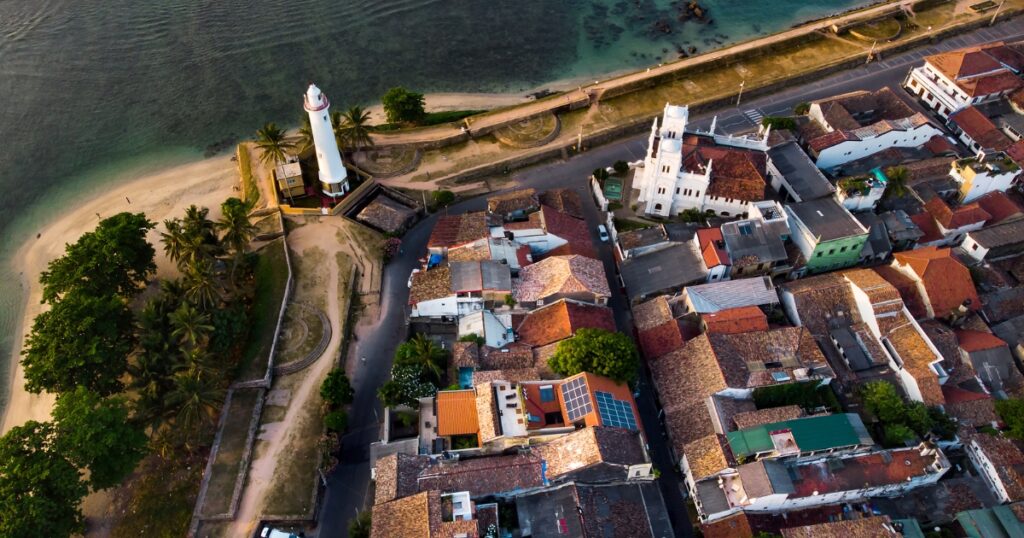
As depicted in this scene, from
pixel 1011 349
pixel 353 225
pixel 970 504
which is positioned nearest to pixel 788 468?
pixel 970 504

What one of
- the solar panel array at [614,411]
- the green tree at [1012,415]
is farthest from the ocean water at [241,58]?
the green tree at [1012,415]

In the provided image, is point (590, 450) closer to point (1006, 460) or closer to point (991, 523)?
point (991, 523)

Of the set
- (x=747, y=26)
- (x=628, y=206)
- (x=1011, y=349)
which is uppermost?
(x=747, y=26)

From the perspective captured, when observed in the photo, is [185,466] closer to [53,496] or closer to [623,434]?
[53,496]

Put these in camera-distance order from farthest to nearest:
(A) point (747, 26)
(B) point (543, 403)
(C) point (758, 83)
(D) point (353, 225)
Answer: (A) point (747, 26), (C) point (758, 83), (D) point (353, 225), (B) point (543, 403)

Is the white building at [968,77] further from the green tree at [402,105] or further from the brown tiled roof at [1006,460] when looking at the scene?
the green tree at [402,105]

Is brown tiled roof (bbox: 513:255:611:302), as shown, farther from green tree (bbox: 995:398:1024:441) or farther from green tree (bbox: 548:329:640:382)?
green tree (bbox: 995:398:1024:441)
